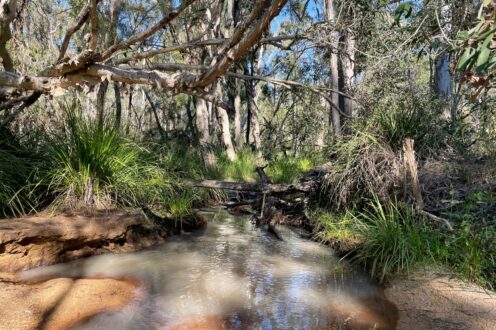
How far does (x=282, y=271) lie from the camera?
196 inches

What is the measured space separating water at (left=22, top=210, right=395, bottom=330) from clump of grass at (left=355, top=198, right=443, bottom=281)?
25 centimetres

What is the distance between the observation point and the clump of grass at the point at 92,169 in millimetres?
5449

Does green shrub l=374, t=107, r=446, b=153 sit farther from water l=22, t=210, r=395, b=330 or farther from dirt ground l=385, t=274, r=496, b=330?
dirt ground l=385, t=274, r=496, b=330

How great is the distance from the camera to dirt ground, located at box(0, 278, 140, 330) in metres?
3.26

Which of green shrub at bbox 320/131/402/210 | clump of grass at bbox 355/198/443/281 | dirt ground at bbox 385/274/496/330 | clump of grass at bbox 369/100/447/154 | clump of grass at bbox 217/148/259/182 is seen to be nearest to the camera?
dirt ground at bbox 385/274/496/330

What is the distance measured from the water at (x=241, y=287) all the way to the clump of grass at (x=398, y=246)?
25 centimetres

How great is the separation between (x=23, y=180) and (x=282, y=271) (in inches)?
137

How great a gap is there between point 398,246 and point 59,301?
3.49 metres

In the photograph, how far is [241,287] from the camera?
4.37m

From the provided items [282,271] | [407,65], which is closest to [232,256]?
[282,271]

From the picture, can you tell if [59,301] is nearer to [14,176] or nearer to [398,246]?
[14,176]

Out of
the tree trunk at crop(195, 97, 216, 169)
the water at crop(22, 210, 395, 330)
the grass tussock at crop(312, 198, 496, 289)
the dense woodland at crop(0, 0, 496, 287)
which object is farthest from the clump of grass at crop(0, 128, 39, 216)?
the tree trunk at crop(195, 97, 216, 169)

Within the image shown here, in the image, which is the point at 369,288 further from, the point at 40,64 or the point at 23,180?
the point at 40,64

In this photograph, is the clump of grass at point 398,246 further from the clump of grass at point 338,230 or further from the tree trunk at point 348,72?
the tree trunk at point 348,72
